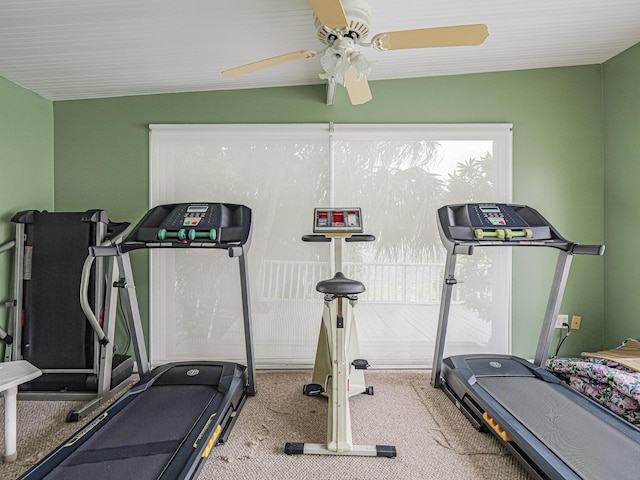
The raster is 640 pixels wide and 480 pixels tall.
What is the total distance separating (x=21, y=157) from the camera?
2.84m

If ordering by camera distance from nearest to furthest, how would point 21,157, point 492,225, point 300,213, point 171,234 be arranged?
point 171,234 → point 492,225 → point 21,157 → point 300,213

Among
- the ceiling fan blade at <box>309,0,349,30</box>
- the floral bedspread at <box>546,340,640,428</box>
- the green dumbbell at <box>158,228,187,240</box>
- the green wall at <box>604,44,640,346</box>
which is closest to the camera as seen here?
the ceiling fan blade at <box>309,0,349,30</box>

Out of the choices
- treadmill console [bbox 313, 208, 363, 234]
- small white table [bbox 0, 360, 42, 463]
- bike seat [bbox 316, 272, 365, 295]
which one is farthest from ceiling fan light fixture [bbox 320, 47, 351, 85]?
small white table [bbox 0, 360, 42, 463]

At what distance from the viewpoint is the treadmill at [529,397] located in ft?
5.35

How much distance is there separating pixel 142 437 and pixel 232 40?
2456 millimetres

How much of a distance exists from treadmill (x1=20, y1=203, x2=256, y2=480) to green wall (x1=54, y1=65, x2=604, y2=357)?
849 mm

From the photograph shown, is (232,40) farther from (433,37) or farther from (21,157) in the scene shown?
(21,157)

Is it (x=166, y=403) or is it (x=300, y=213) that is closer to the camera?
(x=166, y=403)

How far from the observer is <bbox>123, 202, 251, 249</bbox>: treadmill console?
2.32 meters

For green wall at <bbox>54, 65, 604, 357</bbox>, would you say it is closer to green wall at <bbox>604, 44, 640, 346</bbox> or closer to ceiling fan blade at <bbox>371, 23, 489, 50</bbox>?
green wall at <bbox>604, 44, 640, 346</bbox>

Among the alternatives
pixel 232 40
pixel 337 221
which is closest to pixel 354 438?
pixel 337 221

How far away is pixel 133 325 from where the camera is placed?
2.42m

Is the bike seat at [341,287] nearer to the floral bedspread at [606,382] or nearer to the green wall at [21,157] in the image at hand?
the floral bedspread at [606,382]

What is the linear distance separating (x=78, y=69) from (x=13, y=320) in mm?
1916
